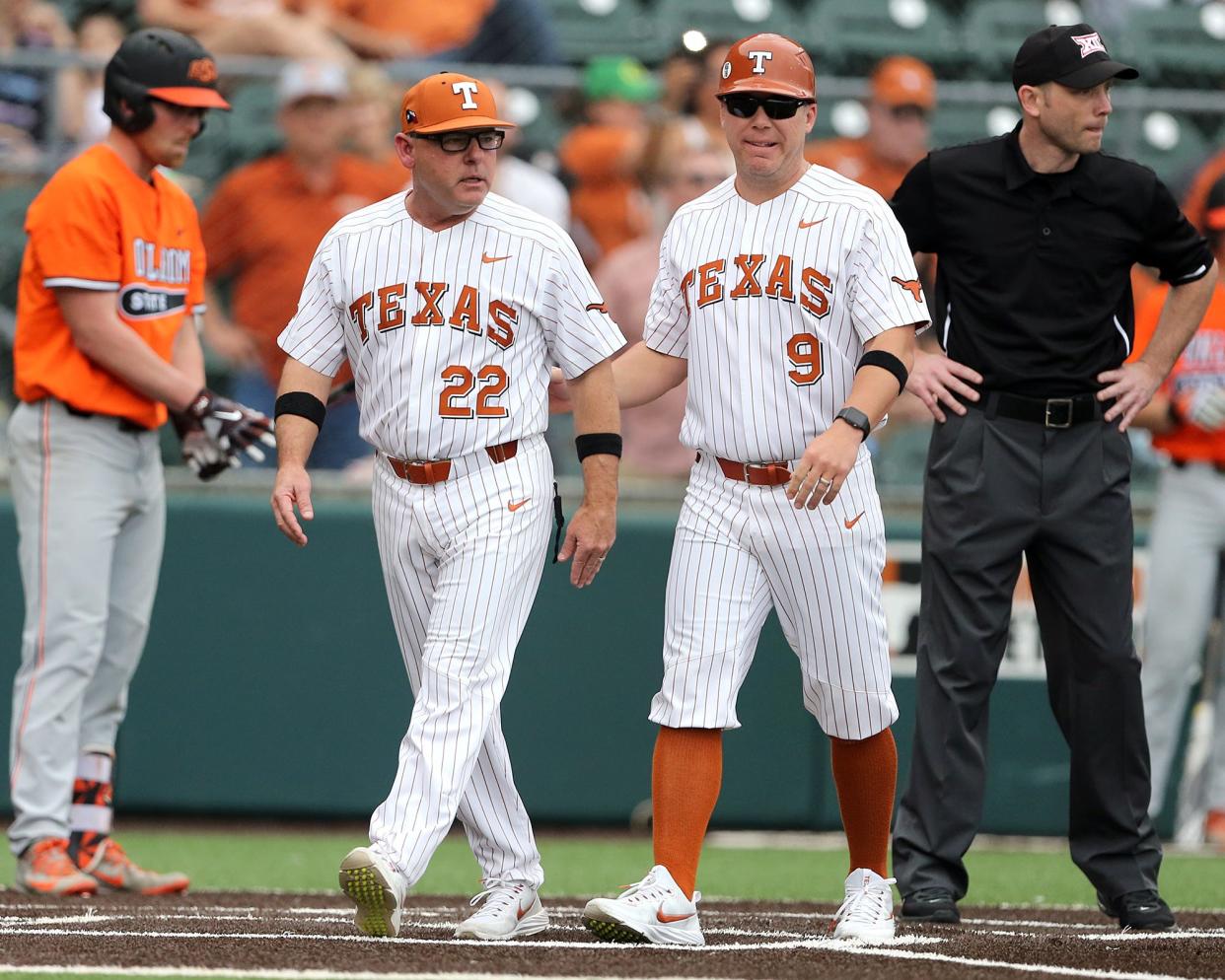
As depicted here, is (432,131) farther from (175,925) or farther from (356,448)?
(356,448)

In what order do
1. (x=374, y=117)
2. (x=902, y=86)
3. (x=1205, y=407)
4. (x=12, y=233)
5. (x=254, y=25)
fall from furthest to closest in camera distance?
(x=254, y=25) < (x=902, y=86) < (x=374, y=117) < (x=12, y=233) < (x=1205, y=407)

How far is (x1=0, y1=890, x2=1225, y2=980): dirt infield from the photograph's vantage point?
3.58 meters

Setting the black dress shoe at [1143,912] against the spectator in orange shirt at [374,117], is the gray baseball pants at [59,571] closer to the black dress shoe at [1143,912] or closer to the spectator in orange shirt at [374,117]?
the spectator in orange shirt at [374,117]

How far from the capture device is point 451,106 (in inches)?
166

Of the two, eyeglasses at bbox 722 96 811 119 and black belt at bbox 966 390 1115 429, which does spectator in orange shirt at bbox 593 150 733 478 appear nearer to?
black belt at bbox 966 390 1115 429

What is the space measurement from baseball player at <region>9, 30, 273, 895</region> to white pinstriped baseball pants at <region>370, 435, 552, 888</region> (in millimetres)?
1414

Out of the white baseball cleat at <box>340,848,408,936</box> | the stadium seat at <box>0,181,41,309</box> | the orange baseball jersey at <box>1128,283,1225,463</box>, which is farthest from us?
the stadium seat at <box>0,181,41,309</box>

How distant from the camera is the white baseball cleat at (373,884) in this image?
3.85 m

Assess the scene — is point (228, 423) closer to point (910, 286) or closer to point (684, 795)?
point (684, 795)

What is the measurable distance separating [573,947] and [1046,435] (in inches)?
70.3

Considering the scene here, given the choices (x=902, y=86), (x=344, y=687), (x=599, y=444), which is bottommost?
(x=344, y=687)

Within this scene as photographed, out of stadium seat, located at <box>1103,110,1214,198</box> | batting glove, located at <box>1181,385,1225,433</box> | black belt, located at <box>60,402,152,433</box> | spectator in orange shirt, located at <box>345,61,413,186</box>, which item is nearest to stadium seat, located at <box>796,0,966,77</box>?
stadium seat, located at <box>1103,110,1214,198</box>

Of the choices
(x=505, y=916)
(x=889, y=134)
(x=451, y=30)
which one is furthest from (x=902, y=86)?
(x=505, y=916)

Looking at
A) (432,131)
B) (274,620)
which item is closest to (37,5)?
(274,620)
